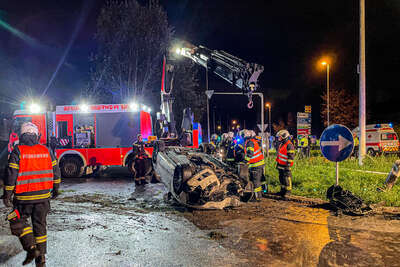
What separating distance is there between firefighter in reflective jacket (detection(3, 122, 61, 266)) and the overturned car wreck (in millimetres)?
2752

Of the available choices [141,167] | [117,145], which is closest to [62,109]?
[117,145]

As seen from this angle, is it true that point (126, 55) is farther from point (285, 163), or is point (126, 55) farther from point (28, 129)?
point (28, 129)

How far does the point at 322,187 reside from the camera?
778 centimetres

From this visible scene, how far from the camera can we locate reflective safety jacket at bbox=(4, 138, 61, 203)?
358 cm

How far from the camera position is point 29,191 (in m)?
3.65

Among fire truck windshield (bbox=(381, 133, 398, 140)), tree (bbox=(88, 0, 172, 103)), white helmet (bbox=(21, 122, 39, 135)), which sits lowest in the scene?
fire truck windshield (bbox=(381, 133, 398, 140))

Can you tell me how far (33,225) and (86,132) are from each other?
850 centimetres

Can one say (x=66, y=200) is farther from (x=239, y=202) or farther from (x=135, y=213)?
(x=239, y=202)

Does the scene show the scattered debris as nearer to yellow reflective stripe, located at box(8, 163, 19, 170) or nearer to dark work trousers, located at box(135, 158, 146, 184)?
yellow reflective stripe, located at box(8, 163, 19, 170)

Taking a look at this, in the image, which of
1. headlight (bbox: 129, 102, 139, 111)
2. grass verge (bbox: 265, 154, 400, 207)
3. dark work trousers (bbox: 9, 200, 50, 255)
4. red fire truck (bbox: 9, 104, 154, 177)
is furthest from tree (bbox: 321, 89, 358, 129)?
dark work trousers (bbox: 9, 200, 50, 255)

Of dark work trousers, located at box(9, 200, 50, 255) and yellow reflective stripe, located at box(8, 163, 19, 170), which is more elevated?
yellow reflective stripe, located at box(8, 163, 19, 170)

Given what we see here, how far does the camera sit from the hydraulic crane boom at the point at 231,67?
259 inches

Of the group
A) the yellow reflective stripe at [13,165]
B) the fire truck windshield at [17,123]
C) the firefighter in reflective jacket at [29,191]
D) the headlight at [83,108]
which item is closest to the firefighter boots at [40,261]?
the firefighter in reflective jacket at [29,191]

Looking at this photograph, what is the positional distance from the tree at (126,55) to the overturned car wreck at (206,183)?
53.1 feet
